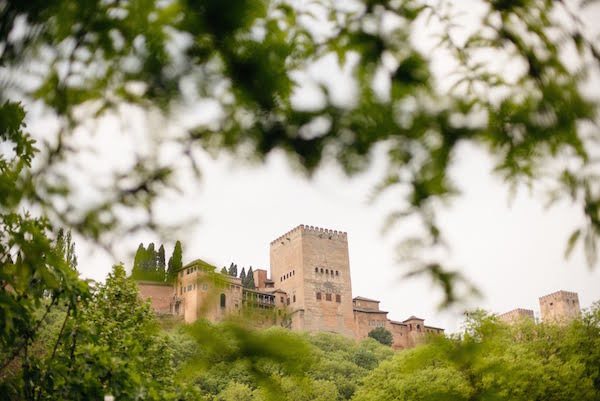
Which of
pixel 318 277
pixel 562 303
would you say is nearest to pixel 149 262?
pixel 318 277

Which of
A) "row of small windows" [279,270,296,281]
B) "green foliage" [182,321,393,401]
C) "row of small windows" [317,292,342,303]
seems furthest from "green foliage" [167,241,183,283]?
"row of small windows" [279,270,296,281]

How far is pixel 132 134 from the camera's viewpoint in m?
1.53

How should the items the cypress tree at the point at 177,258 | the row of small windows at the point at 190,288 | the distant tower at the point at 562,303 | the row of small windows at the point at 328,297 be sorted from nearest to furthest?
1. the row of small windows at the point at 190,288
2. the cypress tree at the point at 177,258
3. the row of small windows at the point at 328,297
4. the distant tower at the point at 562,303

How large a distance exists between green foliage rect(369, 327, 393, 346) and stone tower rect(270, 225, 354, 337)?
2604mm

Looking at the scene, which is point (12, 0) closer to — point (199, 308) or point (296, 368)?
point (199, 308)

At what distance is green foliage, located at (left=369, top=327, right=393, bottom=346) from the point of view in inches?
2245

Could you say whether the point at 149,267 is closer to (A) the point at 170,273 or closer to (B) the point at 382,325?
(A) the point at 170,273

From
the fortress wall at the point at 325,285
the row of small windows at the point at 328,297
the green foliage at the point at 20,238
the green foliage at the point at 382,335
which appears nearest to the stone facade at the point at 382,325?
the fortress wall at the point at 325,285

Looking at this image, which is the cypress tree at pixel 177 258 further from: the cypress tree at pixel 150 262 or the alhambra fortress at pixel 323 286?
the alhambra fortress at pixel 323 286

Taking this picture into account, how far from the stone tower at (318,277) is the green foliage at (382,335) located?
8.54ft

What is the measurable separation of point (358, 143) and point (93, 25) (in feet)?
2.85

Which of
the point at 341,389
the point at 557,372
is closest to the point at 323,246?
the point at 341,389

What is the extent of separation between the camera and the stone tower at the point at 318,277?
6075 cm

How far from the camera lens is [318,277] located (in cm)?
6225
